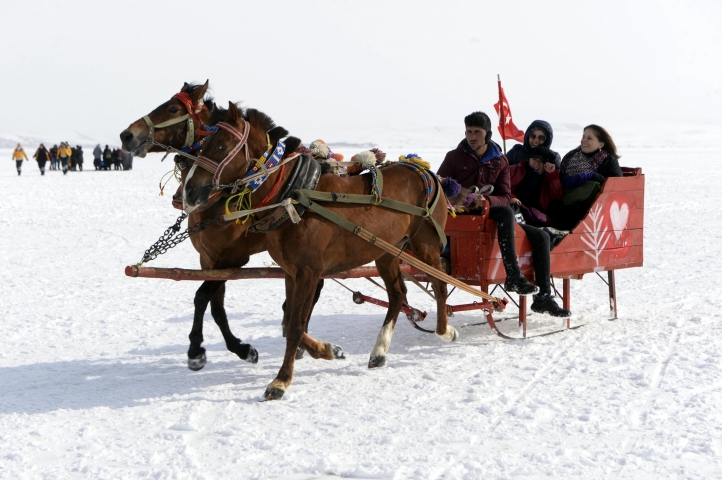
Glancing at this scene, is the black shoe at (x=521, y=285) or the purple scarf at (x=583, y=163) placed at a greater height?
the purple scarf at (x=583, y=163)

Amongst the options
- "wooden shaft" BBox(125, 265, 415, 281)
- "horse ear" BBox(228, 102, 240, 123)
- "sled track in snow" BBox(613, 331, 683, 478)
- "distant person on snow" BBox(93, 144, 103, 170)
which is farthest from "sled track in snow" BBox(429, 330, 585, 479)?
"distant person on snow" BBox(93, 144, 103, 170)

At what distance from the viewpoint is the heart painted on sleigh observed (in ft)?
23.8

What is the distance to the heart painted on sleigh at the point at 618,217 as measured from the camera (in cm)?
726

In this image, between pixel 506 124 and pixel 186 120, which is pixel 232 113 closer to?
pixel 186 120

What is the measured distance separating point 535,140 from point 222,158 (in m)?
3.81

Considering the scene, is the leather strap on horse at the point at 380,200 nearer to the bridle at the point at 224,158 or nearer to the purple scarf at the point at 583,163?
the bridle at the point at 224,158

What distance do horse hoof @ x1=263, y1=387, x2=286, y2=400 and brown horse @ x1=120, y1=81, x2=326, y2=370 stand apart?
3.15 feet

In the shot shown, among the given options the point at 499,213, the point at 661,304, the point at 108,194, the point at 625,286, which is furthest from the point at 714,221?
the point at 108,194

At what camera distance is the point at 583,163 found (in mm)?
7434

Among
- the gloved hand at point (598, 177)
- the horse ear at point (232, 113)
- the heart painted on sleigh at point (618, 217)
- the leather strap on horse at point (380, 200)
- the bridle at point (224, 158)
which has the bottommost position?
the heart painted on sleigh at point (618, 217)

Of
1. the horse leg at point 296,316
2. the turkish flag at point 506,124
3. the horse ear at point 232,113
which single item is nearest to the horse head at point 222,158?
the horse ear at point 232,113

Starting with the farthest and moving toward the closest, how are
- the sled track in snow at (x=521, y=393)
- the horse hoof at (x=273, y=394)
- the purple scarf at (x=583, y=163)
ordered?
the purple scarf at (x=583, y=163)
the horse hoof at (x=273, y=394)
the sled track in snow at (x=521, y=393)

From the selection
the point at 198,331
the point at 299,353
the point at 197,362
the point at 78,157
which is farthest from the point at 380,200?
the point at 78,157

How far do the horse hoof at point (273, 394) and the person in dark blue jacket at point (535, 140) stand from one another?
3.85m
